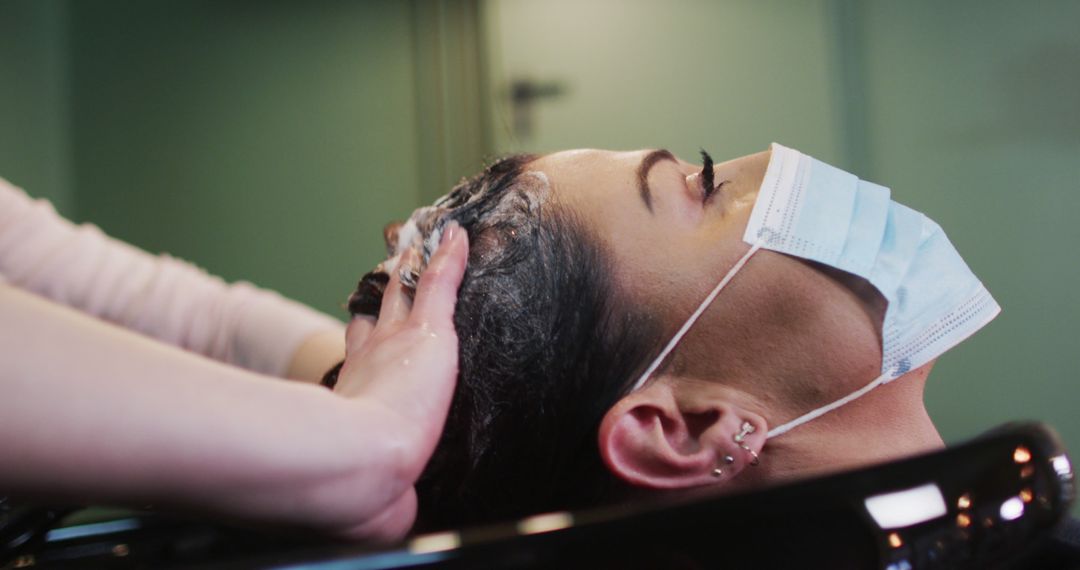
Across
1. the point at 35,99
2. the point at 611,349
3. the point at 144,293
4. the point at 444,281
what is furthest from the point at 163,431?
the point at 35,99

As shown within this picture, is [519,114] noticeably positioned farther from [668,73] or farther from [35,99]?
[35,99]

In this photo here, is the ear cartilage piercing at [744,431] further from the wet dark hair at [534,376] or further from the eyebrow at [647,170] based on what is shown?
the eyebrow at [647,170]

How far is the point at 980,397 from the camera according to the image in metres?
1.54

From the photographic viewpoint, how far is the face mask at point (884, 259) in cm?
82

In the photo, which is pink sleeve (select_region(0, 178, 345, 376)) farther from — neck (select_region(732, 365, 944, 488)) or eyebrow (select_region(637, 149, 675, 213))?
neck (select_region(732, 365, 944, 488))

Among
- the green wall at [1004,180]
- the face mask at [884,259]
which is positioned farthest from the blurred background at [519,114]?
the face mask at [884,259]

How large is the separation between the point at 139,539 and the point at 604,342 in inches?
24.5

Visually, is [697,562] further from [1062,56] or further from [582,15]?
[582,15]

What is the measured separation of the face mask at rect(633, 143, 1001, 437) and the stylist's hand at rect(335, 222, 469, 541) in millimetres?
223

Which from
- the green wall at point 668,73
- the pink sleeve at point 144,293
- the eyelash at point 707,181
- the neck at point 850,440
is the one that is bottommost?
the neck at point 850,440

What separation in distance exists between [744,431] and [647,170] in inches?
11.8

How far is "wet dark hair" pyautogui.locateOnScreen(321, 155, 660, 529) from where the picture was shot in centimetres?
84

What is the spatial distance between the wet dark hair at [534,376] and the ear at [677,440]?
38 mm

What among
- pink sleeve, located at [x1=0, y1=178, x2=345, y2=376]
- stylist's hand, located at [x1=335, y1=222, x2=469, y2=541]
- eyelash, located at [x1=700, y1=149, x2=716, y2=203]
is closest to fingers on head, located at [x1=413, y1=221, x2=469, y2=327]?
stylist's hand, located at [x1=335, y1=222, x2=469, y2=541]
